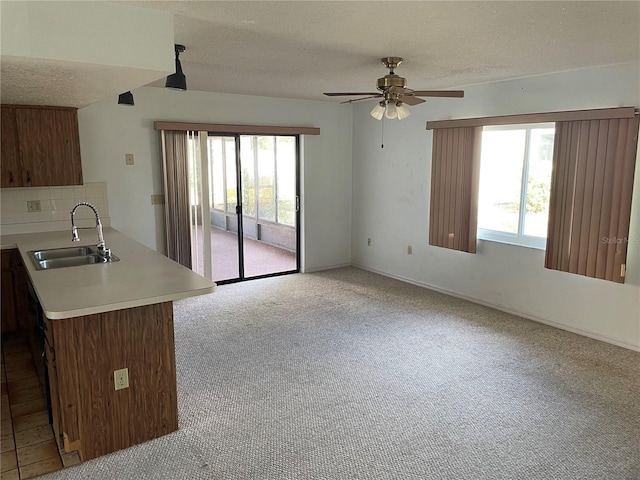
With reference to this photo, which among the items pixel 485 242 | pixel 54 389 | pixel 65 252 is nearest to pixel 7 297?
pixel 65 252

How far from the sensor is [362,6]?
2311mm

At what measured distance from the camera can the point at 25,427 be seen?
9.05 feet

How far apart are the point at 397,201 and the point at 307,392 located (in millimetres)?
3355

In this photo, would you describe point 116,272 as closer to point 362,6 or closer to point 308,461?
point 308,461

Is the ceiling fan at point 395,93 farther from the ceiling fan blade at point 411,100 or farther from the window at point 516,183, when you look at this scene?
the window at point 516,183

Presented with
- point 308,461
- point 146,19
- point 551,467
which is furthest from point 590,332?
point 146,19

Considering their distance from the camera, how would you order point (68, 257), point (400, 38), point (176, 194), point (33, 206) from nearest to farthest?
1. point (400, 38)
2. point (68, 257)
3. point (33, 206)
4. point (176, 194)

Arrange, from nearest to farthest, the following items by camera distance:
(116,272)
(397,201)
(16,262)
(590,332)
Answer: (116,272) < (16,262) < (590,332) < (397,201)

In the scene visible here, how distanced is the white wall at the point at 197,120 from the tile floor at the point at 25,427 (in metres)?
1.86

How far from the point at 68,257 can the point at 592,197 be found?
4283 mm

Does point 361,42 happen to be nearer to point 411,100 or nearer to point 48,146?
point 411,100

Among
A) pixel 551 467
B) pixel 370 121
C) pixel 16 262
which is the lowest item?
pixel 551 467

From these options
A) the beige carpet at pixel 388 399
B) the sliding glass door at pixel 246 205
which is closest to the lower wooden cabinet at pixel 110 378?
the beige carpet at pixel 388 399

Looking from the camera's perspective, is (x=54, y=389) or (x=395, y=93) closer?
(x=54, y=389)
